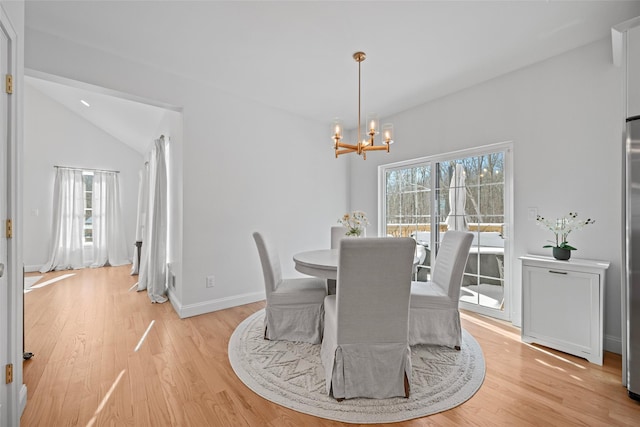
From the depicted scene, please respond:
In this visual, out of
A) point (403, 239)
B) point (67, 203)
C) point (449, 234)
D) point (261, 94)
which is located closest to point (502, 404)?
point (403, 239)

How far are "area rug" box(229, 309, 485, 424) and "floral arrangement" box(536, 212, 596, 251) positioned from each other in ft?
3.68

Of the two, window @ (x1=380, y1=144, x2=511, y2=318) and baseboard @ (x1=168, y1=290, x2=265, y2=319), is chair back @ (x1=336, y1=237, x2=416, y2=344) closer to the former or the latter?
window @ (x1=380, y1=144, x2=511, y2=318)

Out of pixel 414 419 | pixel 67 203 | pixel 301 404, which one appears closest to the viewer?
pixel 414 419

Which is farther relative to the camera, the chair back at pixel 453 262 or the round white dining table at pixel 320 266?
the chair back at pixel 453 262

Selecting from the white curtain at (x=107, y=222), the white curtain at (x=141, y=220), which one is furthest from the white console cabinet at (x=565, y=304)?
the white curtain at (x=107, y=222)

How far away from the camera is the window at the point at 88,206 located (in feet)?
20.4

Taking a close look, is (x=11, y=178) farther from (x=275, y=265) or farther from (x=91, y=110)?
(x=91, y=110)

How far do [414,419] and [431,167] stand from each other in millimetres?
2932

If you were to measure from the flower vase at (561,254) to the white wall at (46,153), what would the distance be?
793 cm

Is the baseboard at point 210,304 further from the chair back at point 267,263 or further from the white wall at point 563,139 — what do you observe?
the white wall at point 563,139

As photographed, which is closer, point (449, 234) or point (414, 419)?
point (414, 419)

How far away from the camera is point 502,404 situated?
169 centimetres

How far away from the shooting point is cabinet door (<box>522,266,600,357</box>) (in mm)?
2164

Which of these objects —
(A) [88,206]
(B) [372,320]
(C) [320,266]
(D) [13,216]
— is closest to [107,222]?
(A) [88,206]
